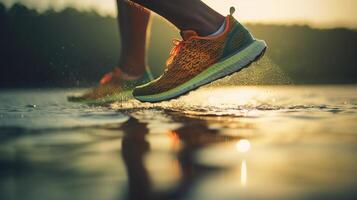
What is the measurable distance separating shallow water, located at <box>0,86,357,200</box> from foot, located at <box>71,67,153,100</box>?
106 cm

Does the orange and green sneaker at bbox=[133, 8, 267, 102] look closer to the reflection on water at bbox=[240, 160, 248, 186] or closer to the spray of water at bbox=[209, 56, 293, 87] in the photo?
the spray of water at bbox=[209, 56, 293, 87]

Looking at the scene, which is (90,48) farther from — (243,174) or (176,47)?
(243,174)

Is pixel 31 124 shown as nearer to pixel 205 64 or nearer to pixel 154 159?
pixel 205 64

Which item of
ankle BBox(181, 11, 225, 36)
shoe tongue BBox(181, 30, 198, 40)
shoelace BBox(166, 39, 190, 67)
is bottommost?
shoelace BBox(166, 39, 190, 67)

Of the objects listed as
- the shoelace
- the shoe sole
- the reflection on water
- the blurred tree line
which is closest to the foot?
the shoelace

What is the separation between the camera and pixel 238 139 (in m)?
1.66

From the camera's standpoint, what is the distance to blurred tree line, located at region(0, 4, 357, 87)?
7938mm

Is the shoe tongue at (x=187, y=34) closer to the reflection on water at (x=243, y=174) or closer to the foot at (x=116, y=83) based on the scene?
the foot at (x=116, y=83)

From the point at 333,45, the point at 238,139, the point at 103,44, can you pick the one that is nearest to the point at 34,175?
the point at 238,139

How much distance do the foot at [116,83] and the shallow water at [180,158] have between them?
1.06 metres

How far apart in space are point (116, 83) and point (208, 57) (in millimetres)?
1087

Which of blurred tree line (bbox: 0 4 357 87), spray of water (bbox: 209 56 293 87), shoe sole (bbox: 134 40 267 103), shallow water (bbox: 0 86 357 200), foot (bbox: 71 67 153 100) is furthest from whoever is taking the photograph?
blurred tree line (bbox: 0 4 357 87)

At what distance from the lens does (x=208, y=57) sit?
246 centimetres

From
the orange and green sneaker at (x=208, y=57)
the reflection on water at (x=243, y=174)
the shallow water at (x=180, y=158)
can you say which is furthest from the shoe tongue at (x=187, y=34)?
the reflection on water at (x=243, y=174)
